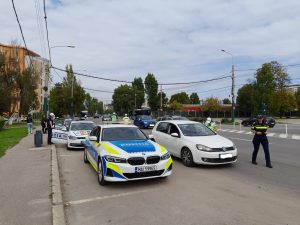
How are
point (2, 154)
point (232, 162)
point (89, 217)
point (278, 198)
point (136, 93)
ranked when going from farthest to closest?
point (136, 93) → point (2, 154) → point (232, 162) → point (278, 198) → point (89, 217)

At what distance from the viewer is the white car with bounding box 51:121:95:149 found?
45.0 ft

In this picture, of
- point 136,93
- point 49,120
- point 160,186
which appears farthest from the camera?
point 136,93

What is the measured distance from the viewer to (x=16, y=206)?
5.59 meters

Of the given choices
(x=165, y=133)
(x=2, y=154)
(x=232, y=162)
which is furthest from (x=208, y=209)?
(x=2, y=154)

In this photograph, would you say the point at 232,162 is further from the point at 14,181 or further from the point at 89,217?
the point at 14,181

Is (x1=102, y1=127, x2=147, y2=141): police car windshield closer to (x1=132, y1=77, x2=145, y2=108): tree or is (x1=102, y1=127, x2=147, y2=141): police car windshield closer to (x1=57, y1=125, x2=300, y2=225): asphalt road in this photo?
(x1=57, y1=125, x2=300, y2=225): asphalt road

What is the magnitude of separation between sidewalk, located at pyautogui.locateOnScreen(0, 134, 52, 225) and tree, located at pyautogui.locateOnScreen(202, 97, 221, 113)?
198ft

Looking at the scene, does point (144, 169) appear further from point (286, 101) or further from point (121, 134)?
point (286, 101)

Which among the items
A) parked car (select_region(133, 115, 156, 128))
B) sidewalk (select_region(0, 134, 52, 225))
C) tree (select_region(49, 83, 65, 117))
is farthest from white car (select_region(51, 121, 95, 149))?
tree (select_region(49, 83, 65, 117))

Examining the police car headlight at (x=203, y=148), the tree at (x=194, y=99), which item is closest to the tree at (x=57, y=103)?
the police car headlight at (x=203, y=148)

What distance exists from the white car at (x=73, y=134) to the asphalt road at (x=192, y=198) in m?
4.75

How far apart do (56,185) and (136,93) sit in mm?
97116

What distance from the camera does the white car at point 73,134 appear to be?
13.7 metres

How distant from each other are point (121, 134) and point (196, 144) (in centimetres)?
232
